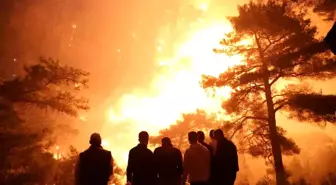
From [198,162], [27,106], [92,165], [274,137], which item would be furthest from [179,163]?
[27,106]

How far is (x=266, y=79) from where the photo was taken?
1702 cm

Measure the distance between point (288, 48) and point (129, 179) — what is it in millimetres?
12042

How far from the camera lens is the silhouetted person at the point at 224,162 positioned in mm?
7723

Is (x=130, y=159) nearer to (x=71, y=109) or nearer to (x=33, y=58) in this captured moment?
(x=71, y=109)

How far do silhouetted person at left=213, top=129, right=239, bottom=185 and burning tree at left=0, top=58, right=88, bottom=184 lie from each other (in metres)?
14.0

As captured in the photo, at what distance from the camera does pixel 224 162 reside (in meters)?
7.72

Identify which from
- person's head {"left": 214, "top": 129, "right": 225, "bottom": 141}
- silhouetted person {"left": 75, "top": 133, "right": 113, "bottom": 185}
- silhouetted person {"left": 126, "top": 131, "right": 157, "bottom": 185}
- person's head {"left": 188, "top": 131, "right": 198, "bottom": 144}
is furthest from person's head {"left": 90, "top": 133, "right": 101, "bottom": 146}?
person's head {"left": 214, "top": 129, "right": 225, "bottom": 141}

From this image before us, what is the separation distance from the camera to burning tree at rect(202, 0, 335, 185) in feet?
52.0

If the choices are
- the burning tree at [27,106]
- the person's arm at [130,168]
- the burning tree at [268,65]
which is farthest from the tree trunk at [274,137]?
the burning tree at [27,106]

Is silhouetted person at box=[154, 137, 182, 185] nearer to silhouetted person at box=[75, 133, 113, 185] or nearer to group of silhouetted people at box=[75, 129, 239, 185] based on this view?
group of silhouetted people at box=[75, 129, 239, 185]

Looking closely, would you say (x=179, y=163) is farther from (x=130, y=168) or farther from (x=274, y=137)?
(x=274, y=137)

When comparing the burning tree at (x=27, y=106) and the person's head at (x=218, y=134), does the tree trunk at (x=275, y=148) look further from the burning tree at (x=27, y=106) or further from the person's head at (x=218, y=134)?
the burning tree at (x=27, y=106)

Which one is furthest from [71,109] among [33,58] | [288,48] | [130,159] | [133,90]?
[133,90]

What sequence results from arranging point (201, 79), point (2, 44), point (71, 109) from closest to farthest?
point (201, 79)
point (71, 109)
point (2, 44)
